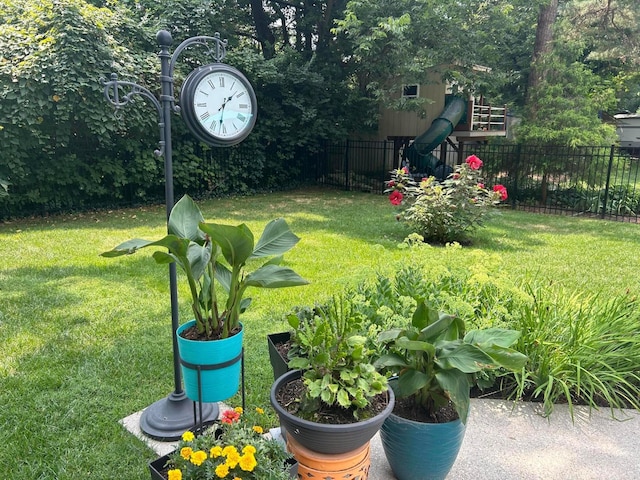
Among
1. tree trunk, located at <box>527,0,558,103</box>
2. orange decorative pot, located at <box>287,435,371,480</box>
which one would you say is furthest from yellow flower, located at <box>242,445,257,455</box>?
tree trunk, located at <box>527,0,558,103</box>

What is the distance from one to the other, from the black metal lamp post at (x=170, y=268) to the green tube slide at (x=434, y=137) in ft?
34.9

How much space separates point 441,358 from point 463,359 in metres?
0.09

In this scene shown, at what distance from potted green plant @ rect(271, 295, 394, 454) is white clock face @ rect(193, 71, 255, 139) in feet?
3.65

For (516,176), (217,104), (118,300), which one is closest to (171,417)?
(217,104)

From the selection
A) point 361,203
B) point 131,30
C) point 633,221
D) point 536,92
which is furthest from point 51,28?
point 633,221

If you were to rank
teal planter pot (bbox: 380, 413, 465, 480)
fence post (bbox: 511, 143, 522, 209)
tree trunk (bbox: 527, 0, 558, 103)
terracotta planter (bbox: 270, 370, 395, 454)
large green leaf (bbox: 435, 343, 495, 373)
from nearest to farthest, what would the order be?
terracotta planter (bbox: 270, 370, 395, 454)
large green leaf (bbox: 435, 343, 495, 373)
teal planter pot (bbox: 380, 413, 465, 480)
fence post (bbox: 511, 143, 522, 209)
tree trunk (bbox: 527, 0, 558, 103)

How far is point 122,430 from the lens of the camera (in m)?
2.22

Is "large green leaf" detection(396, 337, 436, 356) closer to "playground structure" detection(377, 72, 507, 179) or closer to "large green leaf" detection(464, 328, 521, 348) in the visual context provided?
"large green leaf" detection(464, 328, 521, 348)

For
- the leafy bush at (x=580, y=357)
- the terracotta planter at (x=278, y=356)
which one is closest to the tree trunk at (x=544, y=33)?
the leafy bush at (x=580, y=357)

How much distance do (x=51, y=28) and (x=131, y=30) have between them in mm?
1824

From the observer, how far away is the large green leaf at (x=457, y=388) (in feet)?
5.38

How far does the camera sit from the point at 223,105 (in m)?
2.23

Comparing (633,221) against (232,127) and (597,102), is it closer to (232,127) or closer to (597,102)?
(597,102)

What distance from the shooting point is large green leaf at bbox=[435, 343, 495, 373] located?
63.2 inches
